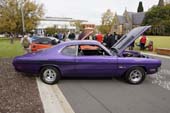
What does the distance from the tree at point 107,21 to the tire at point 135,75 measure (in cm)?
9170

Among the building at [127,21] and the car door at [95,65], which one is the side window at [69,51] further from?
the building at [127,21]

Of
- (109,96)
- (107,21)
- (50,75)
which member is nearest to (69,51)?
(50,75)

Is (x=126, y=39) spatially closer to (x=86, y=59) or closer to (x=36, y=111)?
(x=86, y=59)

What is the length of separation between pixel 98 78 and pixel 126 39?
1749 millimetres

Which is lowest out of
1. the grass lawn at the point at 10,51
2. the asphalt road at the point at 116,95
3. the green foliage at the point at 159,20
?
the asphalt road at the point at 116,95

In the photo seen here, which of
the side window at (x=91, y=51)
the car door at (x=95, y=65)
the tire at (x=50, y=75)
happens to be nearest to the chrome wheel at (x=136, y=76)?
the car door at (x=95, y=65)

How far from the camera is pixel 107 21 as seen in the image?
10538cm

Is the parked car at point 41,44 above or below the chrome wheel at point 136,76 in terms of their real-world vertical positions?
above

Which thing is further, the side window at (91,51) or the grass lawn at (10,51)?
the grass lawn at (10,51)

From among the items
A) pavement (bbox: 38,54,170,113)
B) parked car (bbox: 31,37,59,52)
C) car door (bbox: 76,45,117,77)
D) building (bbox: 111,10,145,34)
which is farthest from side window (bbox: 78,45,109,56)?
building (bbox: 111,10,145,34)

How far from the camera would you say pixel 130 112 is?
6379mm

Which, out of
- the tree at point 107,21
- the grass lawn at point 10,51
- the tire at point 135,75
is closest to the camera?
the tire at point 135,75

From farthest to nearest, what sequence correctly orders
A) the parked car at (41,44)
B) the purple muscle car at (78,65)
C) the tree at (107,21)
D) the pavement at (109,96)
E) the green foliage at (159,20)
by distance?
the tree at (107,21)
the green foliage at (159,20)
the parked car at (41,44)
the purple muscle car at (78,65)
the pavement at (109,96)

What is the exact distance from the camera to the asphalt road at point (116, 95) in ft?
21.8
